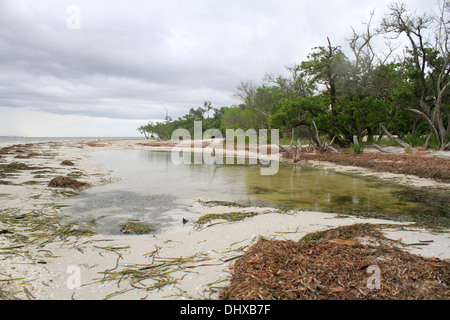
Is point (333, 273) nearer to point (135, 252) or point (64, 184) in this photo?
point (135, 252)


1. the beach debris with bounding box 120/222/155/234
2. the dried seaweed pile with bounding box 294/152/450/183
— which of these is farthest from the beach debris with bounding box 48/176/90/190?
the dried seaweed pile with bounding box 294/152/450/183

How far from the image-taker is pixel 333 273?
2943 millimetres

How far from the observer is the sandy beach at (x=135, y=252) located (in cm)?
291

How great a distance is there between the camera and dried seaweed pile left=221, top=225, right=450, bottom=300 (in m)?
2.60

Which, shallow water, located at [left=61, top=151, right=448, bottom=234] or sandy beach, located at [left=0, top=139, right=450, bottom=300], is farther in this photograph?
shallow water, located at [left=61, top=151, right=448, bottom=234]

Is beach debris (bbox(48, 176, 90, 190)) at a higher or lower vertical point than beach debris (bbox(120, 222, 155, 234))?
higher

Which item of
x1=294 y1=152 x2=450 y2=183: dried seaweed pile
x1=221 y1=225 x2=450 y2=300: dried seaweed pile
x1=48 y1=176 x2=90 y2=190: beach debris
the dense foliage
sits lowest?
x1=221 y1=225 x2=450 y2=300: dried seaweed pile

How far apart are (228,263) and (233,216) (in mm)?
2411

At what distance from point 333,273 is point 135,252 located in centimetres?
273

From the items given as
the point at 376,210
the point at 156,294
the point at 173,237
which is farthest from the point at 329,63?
the point at 156,294

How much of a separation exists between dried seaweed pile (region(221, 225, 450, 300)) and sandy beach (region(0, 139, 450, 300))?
37 centimetres

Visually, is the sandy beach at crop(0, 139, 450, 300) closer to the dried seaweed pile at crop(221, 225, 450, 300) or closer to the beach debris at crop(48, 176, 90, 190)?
the dried seaweed pile at crop(221, 225, 450, 300)

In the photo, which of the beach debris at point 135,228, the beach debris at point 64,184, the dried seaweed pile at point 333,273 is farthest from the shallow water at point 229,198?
the dried seaweed pile at point 333,273
